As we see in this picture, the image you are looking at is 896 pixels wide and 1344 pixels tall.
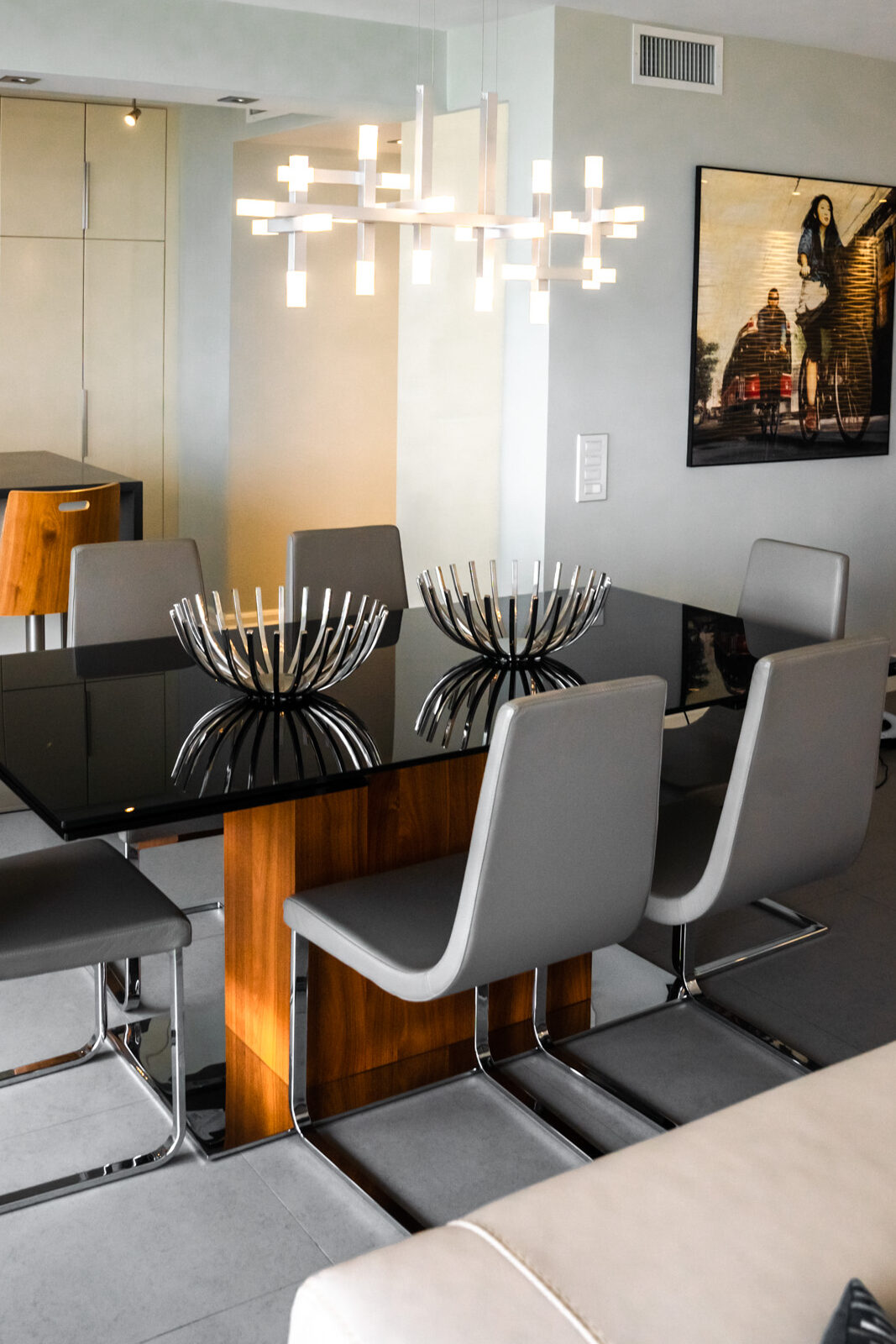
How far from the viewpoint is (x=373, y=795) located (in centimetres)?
264

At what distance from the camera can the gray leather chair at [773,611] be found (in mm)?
3227

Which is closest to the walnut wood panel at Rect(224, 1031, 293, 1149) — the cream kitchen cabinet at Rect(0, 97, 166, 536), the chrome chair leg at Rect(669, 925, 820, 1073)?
the chrome chair leg at Rect(669, 925, 820, 1073)

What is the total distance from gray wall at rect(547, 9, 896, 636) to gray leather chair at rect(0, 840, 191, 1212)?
2410mm

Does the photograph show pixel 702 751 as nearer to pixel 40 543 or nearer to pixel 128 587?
pixel 128 587

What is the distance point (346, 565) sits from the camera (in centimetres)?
380

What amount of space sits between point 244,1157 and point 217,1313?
42 centimetres

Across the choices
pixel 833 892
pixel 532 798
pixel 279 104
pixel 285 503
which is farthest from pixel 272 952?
pixel 285 503

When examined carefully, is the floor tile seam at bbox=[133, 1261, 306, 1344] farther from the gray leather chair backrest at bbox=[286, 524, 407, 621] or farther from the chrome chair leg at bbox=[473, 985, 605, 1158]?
the gray leather chair backrest at bbox=[286, 524, 407, 621]

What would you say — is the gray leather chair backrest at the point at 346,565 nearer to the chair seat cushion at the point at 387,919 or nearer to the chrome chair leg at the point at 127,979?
the chrome chair leg at the point at 127,979

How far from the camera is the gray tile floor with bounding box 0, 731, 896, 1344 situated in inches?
80.3

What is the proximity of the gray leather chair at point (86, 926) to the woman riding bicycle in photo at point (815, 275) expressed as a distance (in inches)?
138

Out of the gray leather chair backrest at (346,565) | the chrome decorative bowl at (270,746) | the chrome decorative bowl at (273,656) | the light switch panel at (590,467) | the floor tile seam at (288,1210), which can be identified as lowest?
the floor tile seam at (288,1210)

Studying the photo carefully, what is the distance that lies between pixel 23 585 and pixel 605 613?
6.04ft

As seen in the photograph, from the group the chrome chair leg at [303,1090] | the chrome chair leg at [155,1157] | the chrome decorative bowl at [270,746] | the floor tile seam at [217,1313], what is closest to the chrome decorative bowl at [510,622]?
the chrome decorative bowl at [270,746]
